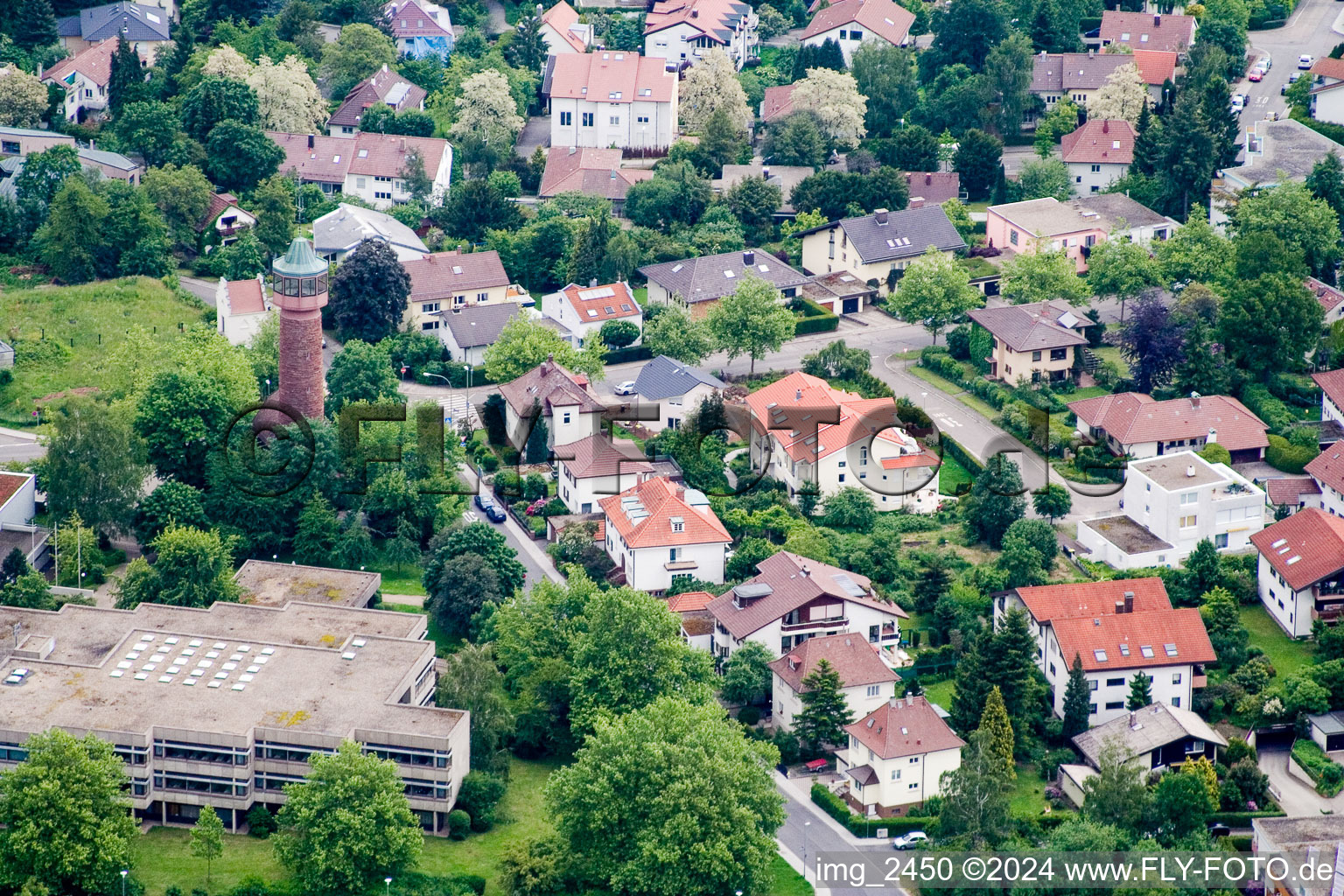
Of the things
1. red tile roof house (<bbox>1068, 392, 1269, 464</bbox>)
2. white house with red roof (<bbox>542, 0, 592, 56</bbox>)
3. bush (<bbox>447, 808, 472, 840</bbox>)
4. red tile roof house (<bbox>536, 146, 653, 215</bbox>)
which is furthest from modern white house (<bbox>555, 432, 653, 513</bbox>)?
white house with red roof (<bbox>542, 0, 592, 56</bbox>)

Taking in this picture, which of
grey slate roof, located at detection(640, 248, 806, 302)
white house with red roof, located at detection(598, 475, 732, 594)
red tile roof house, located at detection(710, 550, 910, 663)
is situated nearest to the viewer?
red tile roof house, located at detection(710, 550, 910, 663)

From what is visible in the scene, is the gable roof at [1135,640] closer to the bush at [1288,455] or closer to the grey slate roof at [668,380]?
the bush at [1288,455]

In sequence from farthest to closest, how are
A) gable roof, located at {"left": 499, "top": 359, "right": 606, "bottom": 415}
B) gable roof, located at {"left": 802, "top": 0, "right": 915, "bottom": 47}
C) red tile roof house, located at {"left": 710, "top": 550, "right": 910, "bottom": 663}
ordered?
gable roof, located at {"left": 802, "top": 0, "right": 915, "bottom": 47} < gable roof, located at {"left": 499, "top": 359, "right": 606, "bottom": 415} < red tile roof house, located at {"left": 710, "top": 550, "right": 910, "bottom": 663}

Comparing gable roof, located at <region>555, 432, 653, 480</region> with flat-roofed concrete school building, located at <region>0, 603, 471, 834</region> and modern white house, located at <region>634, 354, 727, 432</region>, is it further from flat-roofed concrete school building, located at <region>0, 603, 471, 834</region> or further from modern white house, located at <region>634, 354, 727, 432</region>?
flat-roofed concrete school building, located at <region>0, 603, 471, 834</region>

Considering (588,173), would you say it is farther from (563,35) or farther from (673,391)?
(673,391)

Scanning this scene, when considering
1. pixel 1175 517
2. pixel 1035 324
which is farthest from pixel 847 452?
pixel 1035 324
